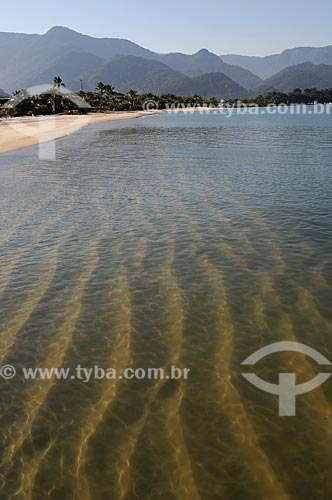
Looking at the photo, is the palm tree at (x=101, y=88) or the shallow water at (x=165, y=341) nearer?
the shallow water at (x=165, y=341)

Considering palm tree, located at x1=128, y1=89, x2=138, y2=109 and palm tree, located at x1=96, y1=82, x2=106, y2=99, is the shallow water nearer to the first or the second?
palm tree, located at x1=96, y1=82, x2=106, y2=99

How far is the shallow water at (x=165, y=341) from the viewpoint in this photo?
618 centimetres

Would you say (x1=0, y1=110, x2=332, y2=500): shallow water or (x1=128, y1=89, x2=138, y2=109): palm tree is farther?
(x1=128, y1=89, x2=138, y2=109): palm tree

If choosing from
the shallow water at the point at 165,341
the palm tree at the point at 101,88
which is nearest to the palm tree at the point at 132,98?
the palm tree at the point at 101,88

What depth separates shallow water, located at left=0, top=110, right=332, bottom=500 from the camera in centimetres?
618

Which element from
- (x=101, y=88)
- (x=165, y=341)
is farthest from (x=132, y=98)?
(x=165, y=341)

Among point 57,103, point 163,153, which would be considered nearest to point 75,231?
point 163,153

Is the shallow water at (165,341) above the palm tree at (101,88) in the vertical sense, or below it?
below

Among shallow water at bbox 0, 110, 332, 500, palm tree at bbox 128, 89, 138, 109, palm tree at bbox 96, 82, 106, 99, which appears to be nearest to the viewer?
shallow water at bbox 0, 110, 332, 500

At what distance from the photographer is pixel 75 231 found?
17672 millimetres

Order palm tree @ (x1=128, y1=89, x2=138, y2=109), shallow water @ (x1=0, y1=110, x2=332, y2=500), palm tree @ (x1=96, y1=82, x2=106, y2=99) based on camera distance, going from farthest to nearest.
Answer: palm tree @ (x1=128, y1=89, x2=138, y2=109) → palm tree @ (x1=96, y1=82, x2=106, y2=99) → shallow water @ (x1=0, y1=110, x2=332, y2=500)

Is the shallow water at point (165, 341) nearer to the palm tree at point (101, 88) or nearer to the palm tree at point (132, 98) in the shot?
the palm tree at point (101, 88)

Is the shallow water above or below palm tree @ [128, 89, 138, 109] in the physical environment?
below

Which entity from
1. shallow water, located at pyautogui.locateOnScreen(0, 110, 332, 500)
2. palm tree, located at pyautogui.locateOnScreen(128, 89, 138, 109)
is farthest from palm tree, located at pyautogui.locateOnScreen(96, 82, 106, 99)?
shallow water, located at pyautogui.locateOnScreen(0, 110, 332, 500)
